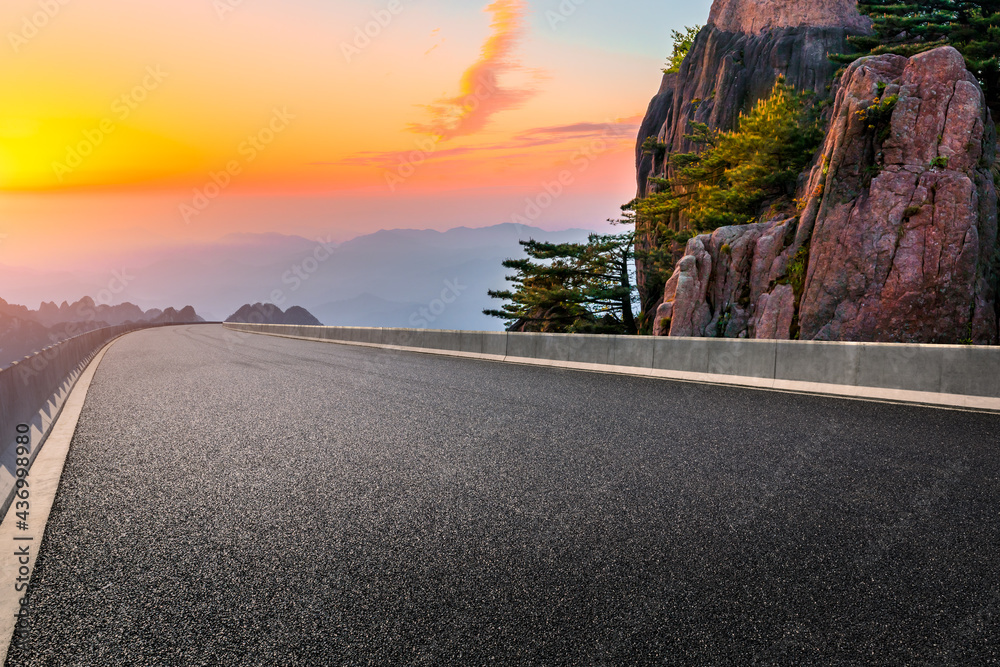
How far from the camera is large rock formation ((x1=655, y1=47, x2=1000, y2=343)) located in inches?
867

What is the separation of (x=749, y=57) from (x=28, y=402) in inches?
2129

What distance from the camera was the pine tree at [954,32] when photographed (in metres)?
31.8

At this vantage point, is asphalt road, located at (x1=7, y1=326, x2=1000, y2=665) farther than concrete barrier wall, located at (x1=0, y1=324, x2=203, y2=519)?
No

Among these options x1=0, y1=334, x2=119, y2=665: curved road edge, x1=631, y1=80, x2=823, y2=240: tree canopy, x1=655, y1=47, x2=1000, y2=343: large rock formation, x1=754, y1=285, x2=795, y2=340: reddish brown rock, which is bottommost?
x1=0, y1=334, x2=119, y2=665: curved road edge

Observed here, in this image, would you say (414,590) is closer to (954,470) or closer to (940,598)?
(940,598)

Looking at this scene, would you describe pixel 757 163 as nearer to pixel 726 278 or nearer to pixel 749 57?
pixel 726 278

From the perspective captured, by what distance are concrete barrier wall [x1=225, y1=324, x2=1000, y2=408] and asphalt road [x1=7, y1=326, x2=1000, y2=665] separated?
1354 mm

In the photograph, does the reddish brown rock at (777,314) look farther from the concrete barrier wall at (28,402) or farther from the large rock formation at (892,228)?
the concrete barrier wall at (28,402)

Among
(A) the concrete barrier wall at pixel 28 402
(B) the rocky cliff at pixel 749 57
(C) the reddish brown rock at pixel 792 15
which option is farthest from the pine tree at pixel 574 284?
(A) the concrete barrier wall at pixel 28 402

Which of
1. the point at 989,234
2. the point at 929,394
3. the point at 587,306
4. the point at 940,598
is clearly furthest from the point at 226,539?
the point at 587,306

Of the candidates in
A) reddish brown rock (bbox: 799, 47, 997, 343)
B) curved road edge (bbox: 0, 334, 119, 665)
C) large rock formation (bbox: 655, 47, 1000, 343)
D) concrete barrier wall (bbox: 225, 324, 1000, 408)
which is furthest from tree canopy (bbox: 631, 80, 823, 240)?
curved road edge (bbox: 0, 334, 119, 665)

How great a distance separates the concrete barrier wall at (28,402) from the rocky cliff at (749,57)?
1457 inches

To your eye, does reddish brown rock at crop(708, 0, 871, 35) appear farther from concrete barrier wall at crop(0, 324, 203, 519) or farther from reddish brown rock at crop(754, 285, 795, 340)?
concrete barrier wall at crop(0, 324, 203, 519)

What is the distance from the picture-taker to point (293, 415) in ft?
33.0
